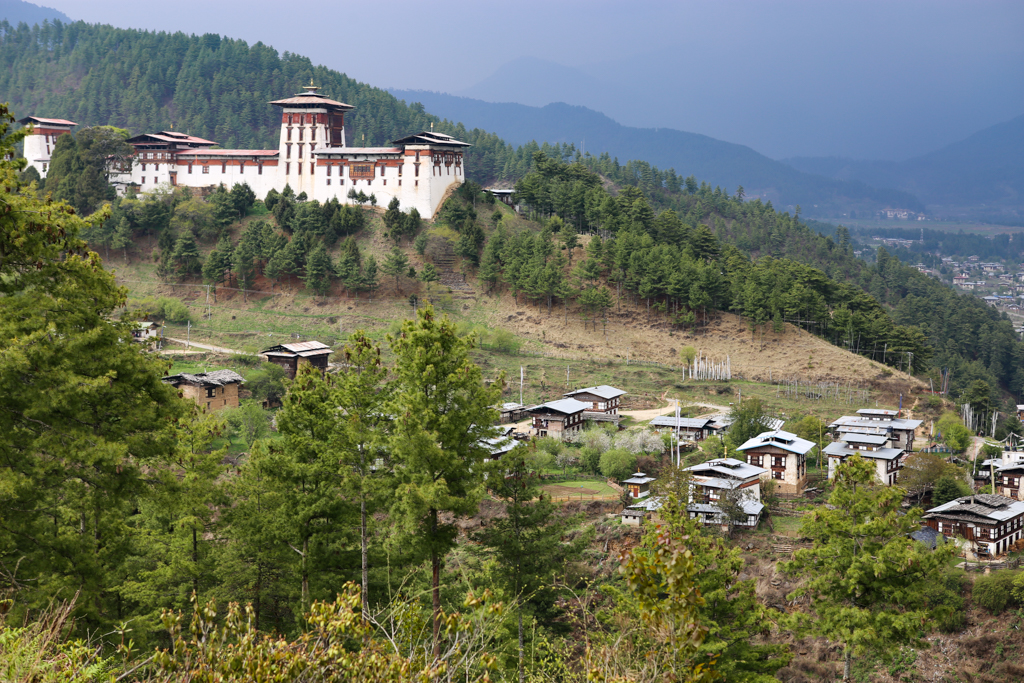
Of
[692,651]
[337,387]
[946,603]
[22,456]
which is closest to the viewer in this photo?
[692,651]

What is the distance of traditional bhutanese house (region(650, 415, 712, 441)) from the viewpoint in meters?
47.8

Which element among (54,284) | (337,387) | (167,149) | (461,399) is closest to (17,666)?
(54,284)

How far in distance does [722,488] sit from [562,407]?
12.6m

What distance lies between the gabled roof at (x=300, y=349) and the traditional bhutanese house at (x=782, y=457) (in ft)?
88.6

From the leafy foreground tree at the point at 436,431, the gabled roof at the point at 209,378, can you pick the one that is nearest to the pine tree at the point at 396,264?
the gabled roof at the point at 209,378

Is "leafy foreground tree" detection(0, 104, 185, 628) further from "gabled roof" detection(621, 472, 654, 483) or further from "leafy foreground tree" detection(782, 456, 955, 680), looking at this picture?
"gabled roof" detection(621, 472, 654, 483)

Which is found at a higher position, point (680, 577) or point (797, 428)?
point (680, 577)

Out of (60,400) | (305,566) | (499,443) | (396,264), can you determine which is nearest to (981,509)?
(499,443)

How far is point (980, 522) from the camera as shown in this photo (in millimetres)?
34938

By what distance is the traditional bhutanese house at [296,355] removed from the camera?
5378cm

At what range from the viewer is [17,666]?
8.02 meters

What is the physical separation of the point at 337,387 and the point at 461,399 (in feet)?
12.1

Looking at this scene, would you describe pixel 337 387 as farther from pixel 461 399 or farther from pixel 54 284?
pixel 54 284

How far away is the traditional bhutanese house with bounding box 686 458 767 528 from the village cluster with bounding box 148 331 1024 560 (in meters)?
0.05
